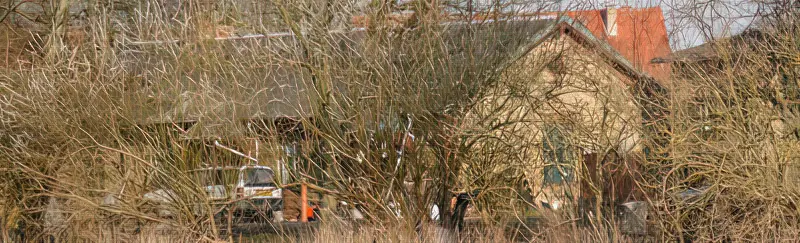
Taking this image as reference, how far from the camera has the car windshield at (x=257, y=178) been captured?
11.5 metres

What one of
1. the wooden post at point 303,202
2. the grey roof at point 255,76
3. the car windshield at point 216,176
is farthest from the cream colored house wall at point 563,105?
the car windshield at point 216,176

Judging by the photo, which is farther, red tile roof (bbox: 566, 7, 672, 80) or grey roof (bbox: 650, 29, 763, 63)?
red tile roof (bbox: 566, 7, 672, 80)

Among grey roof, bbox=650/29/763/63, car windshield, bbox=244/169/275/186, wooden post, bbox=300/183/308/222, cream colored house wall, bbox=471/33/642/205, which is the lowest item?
wooden post, bbox=300/183/308/222

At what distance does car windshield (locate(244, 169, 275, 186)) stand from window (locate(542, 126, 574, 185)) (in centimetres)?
333

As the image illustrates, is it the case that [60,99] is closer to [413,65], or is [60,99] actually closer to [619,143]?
[413,65]

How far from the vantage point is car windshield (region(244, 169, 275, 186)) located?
11513 mm

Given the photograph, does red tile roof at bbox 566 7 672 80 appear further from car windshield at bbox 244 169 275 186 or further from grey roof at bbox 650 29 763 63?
car windshield at bbox 244 169 275 186

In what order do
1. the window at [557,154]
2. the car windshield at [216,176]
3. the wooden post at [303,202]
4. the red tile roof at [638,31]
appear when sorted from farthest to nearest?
the car windshield at [216,176]
the wooden post at [303,202]
the window at [557,154]
the red tile roof at [638,31]

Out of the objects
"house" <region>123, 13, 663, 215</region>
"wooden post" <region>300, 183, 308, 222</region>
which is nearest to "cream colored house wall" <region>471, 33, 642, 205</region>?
"house" <region>123, 13, 663, 215</region>

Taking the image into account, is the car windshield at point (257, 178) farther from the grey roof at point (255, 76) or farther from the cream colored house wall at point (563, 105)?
the cream colored house wall at point (563, 105)

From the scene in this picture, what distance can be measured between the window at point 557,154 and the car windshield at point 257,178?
10.9ft

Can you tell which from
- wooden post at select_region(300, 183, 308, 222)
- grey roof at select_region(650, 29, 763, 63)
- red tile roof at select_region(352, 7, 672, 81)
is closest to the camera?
grey roof at select_region(650, 29, 763, 63)

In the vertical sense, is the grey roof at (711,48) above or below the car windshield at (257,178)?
above

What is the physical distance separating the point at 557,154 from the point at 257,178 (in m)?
3.69
